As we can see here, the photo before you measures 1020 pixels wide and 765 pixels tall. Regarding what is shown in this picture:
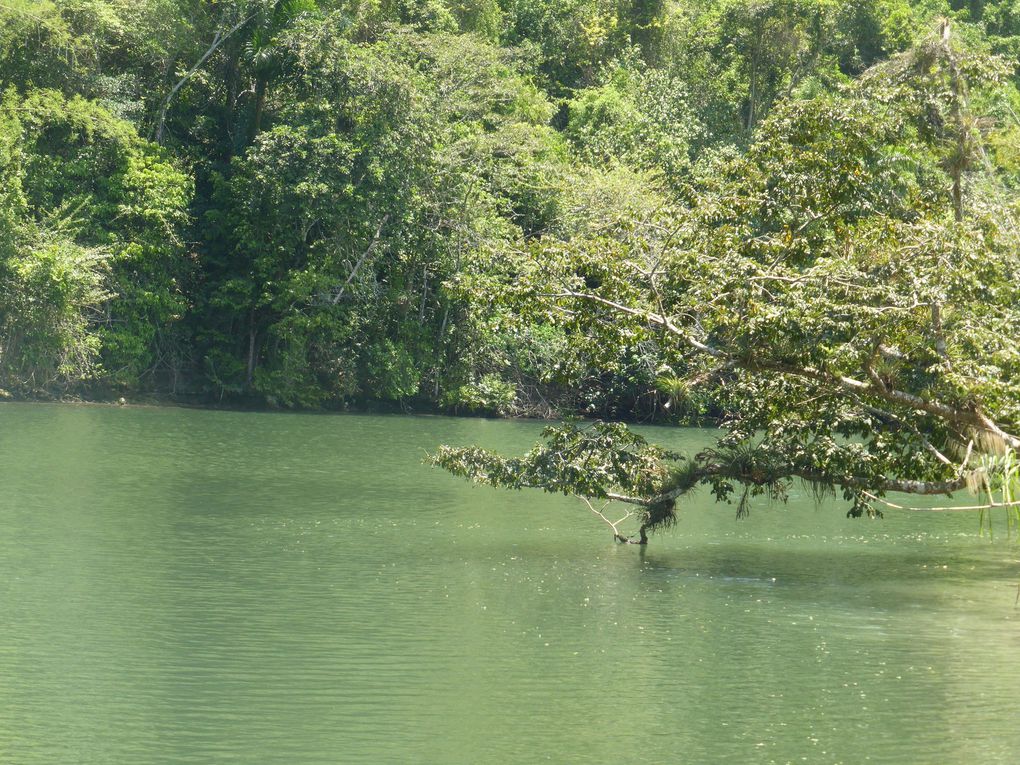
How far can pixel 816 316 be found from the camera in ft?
47.5

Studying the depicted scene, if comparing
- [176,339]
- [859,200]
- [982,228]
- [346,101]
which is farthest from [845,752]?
[176,339]

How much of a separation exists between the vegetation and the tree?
46mm

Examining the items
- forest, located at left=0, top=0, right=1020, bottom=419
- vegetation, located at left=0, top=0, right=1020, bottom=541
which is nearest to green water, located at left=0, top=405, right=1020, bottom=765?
vegetation, located at left=0, top=0, right=1020, bottom=541

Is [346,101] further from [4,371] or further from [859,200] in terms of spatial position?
[859,200]

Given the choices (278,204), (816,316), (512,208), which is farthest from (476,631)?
(512,208)

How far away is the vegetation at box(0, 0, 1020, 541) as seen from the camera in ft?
52.8

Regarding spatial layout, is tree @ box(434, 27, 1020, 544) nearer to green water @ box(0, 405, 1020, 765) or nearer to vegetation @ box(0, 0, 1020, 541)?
vegetation @ box(0, 0, 1020, 541)

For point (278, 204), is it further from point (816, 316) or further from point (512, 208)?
point (816, 316)

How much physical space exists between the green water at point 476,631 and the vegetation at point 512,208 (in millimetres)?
1491

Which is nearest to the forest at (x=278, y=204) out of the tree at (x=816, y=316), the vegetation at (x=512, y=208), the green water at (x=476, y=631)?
the vegetation at (x=512, y=208)

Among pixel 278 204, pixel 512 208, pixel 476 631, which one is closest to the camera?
pixel 476 631

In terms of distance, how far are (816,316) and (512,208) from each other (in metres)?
26.5

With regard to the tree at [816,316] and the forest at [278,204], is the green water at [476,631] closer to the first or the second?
the tree at [816,316]

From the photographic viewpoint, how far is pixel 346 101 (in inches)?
1471
